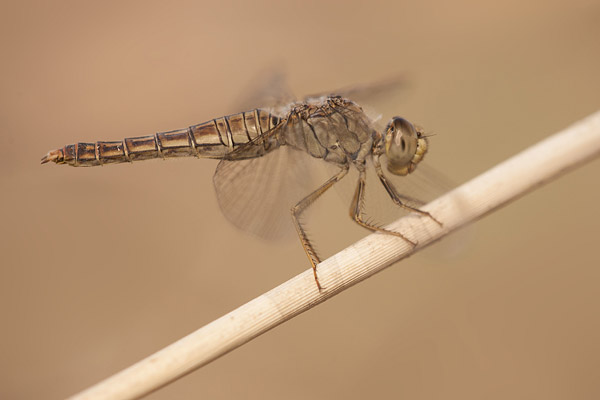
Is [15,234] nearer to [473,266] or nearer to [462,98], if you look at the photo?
[473,266]

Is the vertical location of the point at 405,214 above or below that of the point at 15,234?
below

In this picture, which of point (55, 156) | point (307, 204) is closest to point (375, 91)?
point (307, 204)

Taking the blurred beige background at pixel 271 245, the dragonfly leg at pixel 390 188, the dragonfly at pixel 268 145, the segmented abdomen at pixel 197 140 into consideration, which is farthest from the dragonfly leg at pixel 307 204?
the blurred beige background at pixel 271 245


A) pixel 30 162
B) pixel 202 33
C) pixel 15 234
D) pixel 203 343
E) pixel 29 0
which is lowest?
pixel 203 343

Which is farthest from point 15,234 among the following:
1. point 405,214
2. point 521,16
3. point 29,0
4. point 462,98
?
point 521,16

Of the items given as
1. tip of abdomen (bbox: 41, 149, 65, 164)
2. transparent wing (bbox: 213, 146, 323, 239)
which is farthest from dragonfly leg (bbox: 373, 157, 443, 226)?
tip of abdomen (bbox: 41, 149, 65, 164)

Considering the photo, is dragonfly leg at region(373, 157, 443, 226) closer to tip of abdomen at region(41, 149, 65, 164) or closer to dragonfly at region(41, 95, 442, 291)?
dragonfly at region(41, 95, 442, 291)
